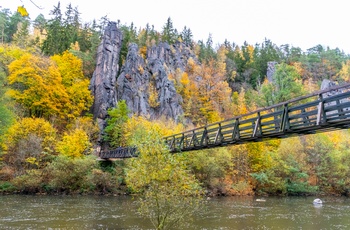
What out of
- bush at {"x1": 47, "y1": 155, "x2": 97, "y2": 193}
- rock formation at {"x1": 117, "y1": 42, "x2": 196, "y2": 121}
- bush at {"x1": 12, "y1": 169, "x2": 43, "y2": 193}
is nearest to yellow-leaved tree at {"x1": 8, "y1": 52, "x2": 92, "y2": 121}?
rock formation at {"x1": 117, "y1": 42, "x2": 196, "y2": 121}

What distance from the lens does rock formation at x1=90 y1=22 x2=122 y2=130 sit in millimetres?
42866

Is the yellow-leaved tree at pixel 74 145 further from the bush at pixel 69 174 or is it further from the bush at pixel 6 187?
the bush at pixel 6 187

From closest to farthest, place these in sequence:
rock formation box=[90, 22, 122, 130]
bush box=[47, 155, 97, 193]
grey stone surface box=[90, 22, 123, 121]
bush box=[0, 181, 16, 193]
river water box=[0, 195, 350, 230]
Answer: river water box=[0, 195, 350, 230] < bush box=[0, 181, 16, 193] < bush box=[47, 155, 97, 193] < rock formation box=[90, 22, 122, 130] < grey stone surface box=[90, 22, 123, 121]

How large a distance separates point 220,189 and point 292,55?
53.6 m

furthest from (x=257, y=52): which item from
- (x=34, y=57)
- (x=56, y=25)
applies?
(x=34, y=57)

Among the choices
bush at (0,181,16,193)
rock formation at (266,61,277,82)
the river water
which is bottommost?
the river water

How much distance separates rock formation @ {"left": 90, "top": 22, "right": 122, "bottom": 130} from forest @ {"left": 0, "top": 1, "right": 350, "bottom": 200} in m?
1.34

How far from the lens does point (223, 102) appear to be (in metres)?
54.1

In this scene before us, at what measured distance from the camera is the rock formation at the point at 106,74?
42866 millimetres

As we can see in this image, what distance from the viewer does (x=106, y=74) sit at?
45781 mm

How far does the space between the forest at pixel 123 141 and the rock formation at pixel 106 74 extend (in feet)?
4.39

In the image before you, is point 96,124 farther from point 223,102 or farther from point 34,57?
point 223,102

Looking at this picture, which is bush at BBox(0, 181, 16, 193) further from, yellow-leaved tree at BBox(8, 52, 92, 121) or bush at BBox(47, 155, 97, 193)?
yellow-leaved tree at BBox(8, 52, 92, 121)

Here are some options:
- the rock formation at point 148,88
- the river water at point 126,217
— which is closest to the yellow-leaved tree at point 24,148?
the river water at point 126,217
